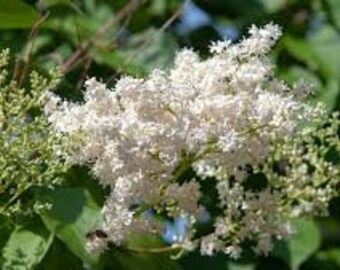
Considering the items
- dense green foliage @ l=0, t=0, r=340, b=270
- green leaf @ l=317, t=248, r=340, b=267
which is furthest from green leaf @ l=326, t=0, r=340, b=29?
A: green leaf @ l=317, t=248, r=340, b=267

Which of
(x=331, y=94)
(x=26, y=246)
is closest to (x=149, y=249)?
(x=26, y=246)

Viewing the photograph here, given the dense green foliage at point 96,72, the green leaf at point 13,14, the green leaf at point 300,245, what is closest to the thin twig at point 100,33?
the dense green foliage at point 96,72

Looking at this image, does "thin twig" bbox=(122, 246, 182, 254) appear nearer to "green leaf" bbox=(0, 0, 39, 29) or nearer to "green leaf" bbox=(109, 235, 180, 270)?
"green leaf" bbox=(109, 235, 180, 270)

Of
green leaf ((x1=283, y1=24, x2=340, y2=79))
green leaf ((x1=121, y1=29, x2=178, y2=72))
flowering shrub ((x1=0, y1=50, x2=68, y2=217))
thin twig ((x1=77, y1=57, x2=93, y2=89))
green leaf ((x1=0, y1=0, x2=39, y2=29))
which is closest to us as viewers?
flowering shrub ((x1=0, y1=50, x2=68, y2=217))

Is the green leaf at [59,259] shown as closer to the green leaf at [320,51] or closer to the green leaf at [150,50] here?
the green leaf at [150,50]

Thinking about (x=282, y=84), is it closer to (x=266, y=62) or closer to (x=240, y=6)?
(x=266, y=62)

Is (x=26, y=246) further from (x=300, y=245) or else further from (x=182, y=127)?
(x=300, y=245)

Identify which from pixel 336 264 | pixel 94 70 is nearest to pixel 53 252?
pixel 94 70
